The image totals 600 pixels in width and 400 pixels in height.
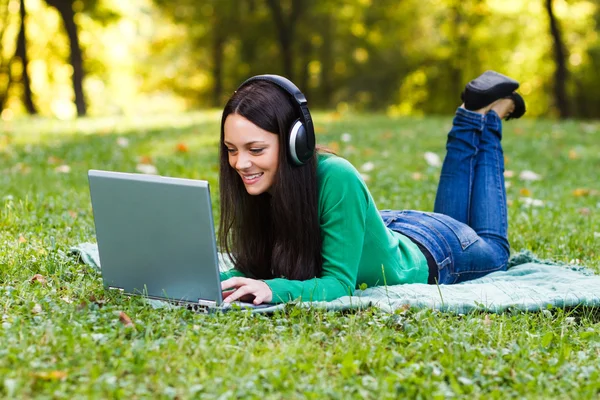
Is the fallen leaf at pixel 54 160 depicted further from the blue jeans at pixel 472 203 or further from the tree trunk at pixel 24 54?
the tree trunk at pixel 24 54

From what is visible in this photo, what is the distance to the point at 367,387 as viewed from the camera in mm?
2326

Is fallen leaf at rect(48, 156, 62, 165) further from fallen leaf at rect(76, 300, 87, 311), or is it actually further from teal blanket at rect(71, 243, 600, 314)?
fallen leaf at rect(76, 300, 87, 311)

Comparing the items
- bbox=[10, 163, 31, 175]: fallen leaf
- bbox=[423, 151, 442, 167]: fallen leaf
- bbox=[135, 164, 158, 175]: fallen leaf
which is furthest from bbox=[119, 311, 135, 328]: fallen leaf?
bbox=[423, 151, 442, 167]: fallen leaf

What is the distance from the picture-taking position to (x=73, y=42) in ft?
49.5

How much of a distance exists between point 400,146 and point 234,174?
19.5ft

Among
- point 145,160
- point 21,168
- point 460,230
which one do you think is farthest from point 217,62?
point 460,230

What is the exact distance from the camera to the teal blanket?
120 inches

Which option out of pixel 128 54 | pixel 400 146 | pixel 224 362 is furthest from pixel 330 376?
pixel 128 54

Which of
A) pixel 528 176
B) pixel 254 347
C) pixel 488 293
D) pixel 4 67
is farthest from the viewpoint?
pixel 4 67

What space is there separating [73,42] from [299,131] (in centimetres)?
1346

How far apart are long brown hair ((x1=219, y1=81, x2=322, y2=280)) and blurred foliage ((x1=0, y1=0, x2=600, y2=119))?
771 inches

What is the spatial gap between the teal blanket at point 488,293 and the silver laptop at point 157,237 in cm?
14

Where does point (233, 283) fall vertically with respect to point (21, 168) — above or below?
below

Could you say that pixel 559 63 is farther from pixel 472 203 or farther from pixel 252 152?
pixel 252 152
